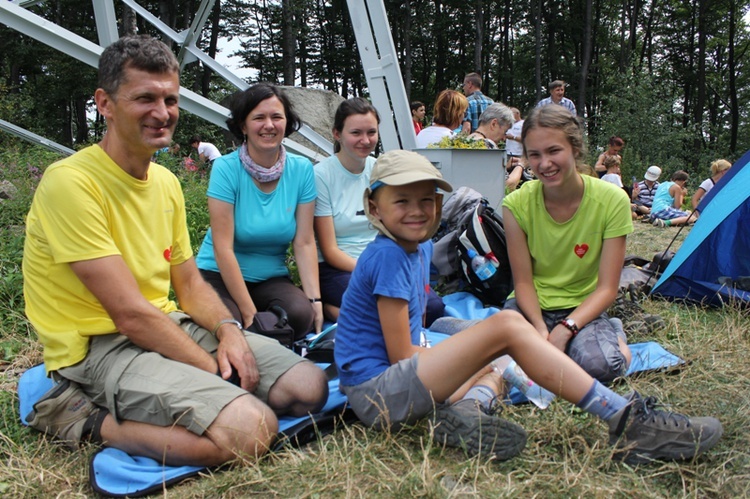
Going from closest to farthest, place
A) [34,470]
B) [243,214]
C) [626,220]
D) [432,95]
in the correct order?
[34,470], [626,220], [243,214], [432,95]

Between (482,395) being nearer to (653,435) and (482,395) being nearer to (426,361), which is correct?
(426,361)

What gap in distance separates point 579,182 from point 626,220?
0.97 ft

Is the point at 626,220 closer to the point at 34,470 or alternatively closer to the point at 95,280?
the point at 95,280

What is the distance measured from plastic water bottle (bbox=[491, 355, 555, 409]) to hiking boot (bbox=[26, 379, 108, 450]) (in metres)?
1.61

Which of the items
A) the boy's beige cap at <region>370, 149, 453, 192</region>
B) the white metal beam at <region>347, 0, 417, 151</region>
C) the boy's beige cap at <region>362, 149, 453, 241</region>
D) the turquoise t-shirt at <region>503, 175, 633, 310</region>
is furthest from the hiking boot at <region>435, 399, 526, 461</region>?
the white metal beam at <region>347, 0, 417, 151</region>

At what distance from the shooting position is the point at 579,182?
9.78ft

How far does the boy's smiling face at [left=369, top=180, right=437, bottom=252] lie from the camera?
215 cm

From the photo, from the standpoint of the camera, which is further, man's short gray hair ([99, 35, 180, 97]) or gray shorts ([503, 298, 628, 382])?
gray shorts ([503, 298, 628, 382])

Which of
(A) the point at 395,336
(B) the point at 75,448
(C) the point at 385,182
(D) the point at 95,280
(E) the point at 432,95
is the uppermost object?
(E) the point at 432,95

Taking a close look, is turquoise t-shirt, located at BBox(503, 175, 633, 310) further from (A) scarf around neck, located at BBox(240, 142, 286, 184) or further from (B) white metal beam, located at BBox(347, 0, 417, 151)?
(B) white metal beam, located at BBox(347, 0, 417, 151)

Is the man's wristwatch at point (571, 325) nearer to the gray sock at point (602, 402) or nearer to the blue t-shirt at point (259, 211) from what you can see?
the gray sock at point (602, 402)

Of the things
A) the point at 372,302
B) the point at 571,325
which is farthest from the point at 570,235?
the point at 372,302

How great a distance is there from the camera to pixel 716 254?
3967 mm

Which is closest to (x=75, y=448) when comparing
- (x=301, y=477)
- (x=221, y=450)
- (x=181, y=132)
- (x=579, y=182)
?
(x=221, y=450)
